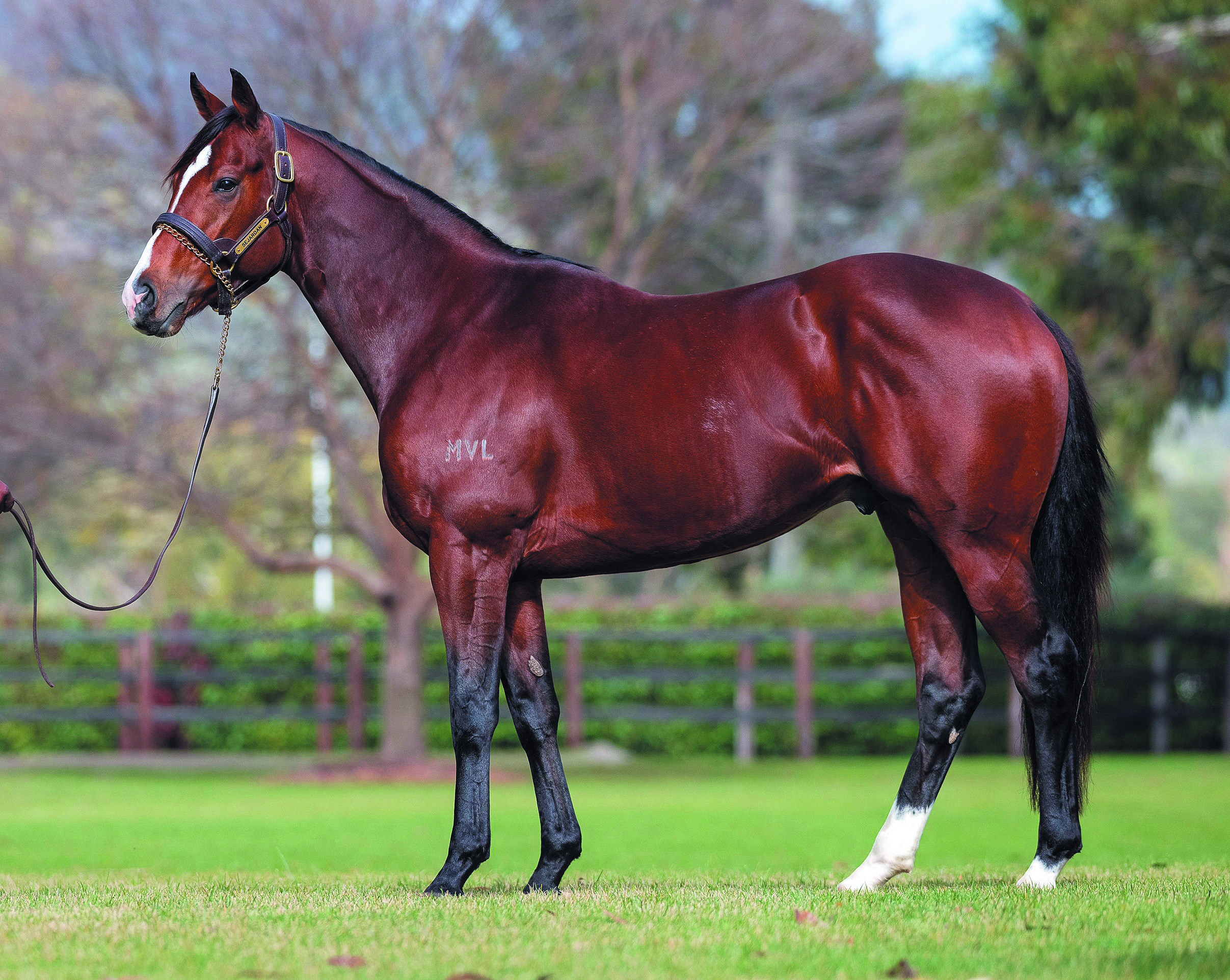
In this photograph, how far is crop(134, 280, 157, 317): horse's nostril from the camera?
15.5 feet

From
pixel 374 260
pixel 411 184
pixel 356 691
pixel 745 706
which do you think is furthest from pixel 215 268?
pixel 356 691

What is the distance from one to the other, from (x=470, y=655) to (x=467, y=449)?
69 centimetres

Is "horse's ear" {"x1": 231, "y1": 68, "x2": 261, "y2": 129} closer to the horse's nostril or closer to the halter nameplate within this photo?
the halter nameplate

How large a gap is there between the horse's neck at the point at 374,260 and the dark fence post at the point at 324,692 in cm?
1339

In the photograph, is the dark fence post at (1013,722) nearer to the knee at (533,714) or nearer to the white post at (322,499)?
the white post at (322,499)

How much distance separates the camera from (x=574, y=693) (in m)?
17.5

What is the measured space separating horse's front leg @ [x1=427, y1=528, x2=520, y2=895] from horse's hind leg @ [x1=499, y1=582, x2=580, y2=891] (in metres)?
0.19

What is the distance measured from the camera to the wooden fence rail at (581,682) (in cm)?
1736

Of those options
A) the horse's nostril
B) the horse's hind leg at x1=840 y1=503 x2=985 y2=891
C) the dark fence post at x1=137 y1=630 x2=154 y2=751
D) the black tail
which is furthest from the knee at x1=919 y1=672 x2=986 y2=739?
the dark fence post at x1=137 y1=630 x2=154 y2=751

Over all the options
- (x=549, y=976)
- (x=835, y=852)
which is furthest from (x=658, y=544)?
(x=835, y=852)

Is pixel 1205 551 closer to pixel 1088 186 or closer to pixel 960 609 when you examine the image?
pixel 1088 186

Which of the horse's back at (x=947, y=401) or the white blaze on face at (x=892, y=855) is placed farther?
the white blaze on face at (x=892, y=855)

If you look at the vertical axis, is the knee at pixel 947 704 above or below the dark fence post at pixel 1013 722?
above

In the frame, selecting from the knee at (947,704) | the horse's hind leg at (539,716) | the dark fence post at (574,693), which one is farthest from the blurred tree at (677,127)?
the knee at (947,704)
